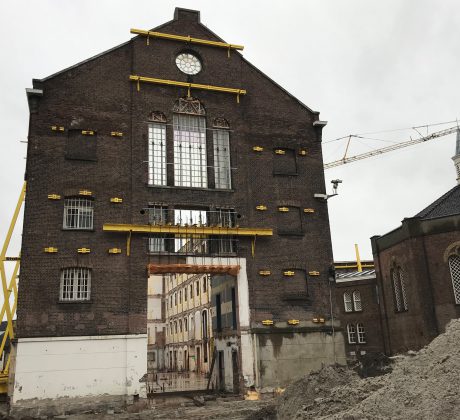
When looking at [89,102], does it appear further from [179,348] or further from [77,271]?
[179,348]

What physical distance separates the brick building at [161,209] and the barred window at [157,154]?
0.18ft

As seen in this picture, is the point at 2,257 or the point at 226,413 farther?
the point at 2,257

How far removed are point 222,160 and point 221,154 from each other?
342mm

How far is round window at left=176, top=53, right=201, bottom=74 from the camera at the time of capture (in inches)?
1036

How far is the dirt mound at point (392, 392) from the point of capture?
416 inches

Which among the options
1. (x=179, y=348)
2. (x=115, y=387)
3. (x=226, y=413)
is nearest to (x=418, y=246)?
(x=226, y=413)

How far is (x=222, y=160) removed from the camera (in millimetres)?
26062

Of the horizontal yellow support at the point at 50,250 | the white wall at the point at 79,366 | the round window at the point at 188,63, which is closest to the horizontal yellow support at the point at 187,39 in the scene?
the round window at the point at 188,63

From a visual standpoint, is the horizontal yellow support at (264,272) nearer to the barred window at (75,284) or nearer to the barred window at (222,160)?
the barred window at (222,160)

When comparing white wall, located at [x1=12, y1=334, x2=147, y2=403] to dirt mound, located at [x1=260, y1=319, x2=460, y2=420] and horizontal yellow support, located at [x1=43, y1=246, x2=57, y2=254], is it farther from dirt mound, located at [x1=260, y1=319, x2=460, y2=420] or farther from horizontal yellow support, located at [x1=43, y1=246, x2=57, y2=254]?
dirt mound, located at [x1=260, y1=319, x2=460, y2=420]

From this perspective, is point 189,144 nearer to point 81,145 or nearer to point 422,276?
point 81,145

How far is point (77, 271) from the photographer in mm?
21828

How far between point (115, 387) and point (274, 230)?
1054 cm

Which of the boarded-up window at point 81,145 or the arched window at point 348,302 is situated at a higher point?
the boarded-up window at point 81,145
